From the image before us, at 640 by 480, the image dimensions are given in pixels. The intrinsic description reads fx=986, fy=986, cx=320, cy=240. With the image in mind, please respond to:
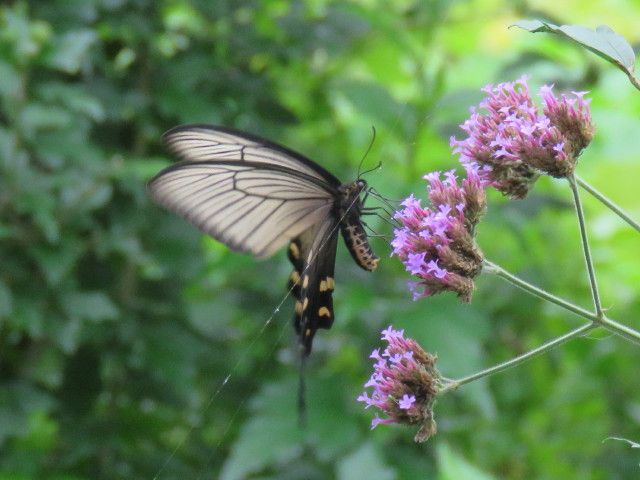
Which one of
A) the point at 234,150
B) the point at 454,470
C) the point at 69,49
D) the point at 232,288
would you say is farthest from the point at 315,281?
the point at 232,288

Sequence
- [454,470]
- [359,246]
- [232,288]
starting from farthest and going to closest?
[232,288] → [454,470] → [359,246]

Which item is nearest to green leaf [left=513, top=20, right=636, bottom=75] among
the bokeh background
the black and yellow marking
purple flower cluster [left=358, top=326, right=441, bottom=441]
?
purple flower cluster [left=358, top=326, right=441, bottom=441]

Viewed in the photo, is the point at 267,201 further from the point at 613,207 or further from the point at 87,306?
the point at 613,207

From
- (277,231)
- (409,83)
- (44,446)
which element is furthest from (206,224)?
(409,83)

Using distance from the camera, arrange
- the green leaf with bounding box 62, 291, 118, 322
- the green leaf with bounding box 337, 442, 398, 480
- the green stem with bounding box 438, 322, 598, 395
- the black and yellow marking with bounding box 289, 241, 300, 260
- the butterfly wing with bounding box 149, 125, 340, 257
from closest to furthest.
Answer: the green stem with bounding box 438, 322, 598, 395
the butterfly wing with bounding box 149, 125, 340, 257
the black and yellow marking with bounding box 289, 241, 300, 260
the green leaf with bounding box 337, 442, 398, 480
the green leaf with bounding box 62, 291, 118, 322

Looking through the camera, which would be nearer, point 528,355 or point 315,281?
point 528,355

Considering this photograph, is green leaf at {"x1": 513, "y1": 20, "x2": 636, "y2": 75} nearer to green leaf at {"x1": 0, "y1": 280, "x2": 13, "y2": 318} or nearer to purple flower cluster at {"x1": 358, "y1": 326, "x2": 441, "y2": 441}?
purple flower cluster at {"x1": 358, "y1": 326, "x2": 441, "y2": 441}
